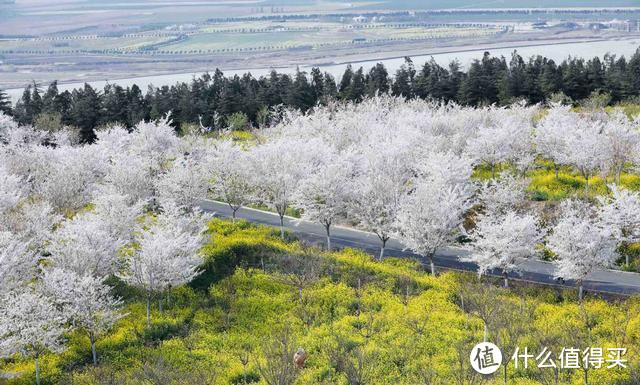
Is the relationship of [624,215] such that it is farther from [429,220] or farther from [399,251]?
[399,251]

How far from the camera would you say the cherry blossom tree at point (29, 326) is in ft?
126

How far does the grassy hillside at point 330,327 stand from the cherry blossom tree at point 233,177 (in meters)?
8.85

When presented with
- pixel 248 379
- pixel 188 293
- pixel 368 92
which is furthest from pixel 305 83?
pixel 248 379

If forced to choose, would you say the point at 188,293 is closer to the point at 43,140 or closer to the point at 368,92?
the point at 43,140

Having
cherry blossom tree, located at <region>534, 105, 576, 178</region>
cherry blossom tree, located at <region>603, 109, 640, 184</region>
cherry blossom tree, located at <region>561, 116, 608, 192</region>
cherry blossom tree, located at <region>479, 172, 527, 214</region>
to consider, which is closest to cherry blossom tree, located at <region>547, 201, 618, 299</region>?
cherry blossom tree, located at <region>479, 172, 527, 214</region>

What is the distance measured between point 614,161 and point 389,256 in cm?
2639

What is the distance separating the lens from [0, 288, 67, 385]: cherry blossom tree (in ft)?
126

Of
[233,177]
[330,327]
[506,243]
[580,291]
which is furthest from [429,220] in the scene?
[233,177]

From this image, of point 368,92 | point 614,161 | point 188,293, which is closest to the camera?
point 188,293

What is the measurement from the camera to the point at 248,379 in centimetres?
3909

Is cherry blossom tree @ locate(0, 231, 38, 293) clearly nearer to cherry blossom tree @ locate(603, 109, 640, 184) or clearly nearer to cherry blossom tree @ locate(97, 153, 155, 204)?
cherry blossom tree @ locate(97, 153, 155, 204)

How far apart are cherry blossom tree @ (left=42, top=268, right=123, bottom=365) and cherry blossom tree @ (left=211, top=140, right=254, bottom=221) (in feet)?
78.5

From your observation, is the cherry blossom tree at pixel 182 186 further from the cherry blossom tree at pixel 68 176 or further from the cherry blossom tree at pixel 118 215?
the cherry blossom tree at pixel 118 215

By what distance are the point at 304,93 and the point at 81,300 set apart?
255ft
